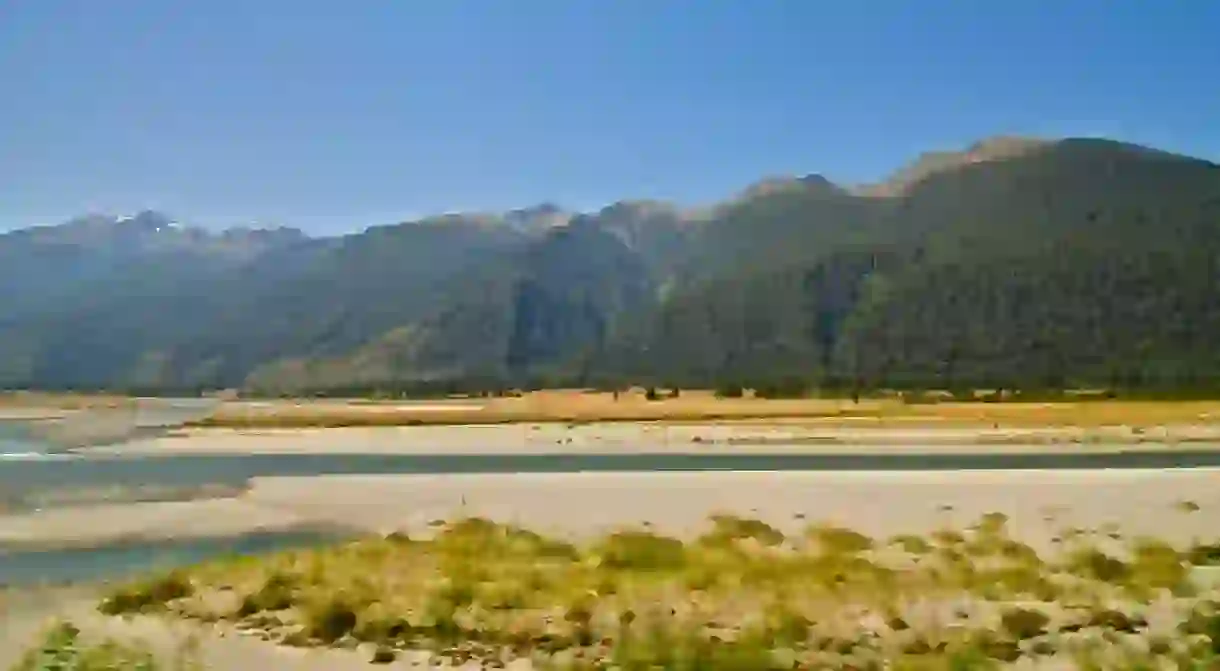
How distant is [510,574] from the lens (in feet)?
59.0

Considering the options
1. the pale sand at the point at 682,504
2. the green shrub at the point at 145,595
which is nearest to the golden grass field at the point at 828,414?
the pale sand at the point at 682,504

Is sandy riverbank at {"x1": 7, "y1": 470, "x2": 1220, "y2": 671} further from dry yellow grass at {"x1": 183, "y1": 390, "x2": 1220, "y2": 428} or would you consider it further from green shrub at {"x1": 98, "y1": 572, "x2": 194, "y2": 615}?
dry yellow grass at {"x1": 183, "y1": 390, "x2": 1220, "y2": 428}

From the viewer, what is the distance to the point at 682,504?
3172 cm

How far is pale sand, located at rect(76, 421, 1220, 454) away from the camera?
194 feet

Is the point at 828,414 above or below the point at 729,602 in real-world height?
Answer: below

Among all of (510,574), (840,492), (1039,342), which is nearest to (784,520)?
(840,492)

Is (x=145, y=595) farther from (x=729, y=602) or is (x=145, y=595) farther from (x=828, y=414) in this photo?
(x=828, y=414)

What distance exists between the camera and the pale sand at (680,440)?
194 feet

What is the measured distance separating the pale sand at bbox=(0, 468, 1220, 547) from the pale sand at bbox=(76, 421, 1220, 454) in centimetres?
1711

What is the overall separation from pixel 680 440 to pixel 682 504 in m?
33.7

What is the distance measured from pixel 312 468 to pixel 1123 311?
5041 inches

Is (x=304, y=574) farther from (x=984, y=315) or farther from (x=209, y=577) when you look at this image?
(x=984, y=315)

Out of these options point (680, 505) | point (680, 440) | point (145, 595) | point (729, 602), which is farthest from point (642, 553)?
point (680, 440)

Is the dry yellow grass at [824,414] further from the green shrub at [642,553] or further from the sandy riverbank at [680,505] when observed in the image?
the green shrub at [642,553]
